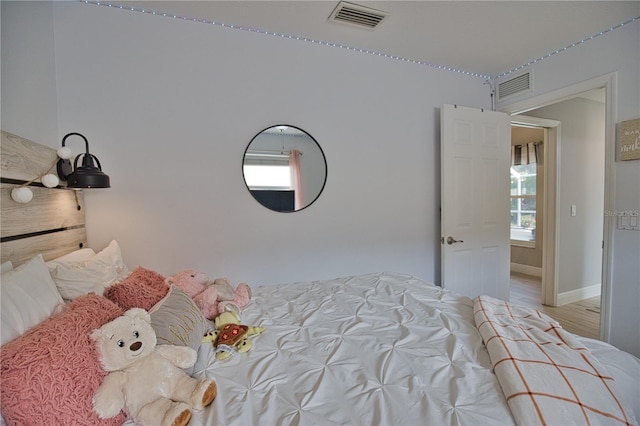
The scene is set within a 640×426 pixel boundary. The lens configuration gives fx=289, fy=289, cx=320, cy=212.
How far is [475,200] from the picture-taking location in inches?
111

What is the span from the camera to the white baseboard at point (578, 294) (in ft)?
11.3

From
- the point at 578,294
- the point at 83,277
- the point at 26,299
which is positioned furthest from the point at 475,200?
the point at 26,299

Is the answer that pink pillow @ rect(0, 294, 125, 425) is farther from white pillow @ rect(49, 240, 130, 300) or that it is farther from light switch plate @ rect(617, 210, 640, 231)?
light switch plate @ rect(617, 210, 640, 231)

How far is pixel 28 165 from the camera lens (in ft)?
4.36

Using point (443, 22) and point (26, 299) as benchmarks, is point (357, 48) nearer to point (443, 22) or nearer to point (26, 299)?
point (443, 22)

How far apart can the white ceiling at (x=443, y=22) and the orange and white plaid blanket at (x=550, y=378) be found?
1.99 meters

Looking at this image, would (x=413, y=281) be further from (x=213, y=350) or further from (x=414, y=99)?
(x=414, y=99)

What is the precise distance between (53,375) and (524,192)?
Result: 595 cm

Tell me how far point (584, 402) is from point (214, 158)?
2.19m

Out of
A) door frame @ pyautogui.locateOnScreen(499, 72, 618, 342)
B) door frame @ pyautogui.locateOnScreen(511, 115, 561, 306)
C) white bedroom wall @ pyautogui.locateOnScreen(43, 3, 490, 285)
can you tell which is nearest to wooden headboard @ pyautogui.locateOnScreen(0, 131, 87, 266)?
white bedroom wall @ pyautogui.locateOnScreen(43, 3, 490, 285)

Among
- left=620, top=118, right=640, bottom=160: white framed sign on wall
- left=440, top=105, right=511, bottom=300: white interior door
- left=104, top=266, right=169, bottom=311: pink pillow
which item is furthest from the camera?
left=440, top=105, right=511, bottom=300: white interior door

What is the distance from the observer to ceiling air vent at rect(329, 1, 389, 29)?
1.90 metres

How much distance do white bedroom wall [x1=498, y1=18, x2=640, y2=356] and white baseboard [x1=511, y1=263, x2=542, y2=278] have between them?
103 inches

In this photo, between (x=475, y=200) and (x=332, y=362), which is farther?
(x=475, y=200)
